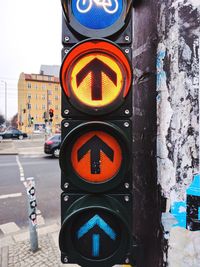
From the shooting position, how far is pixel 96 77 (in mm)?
1046

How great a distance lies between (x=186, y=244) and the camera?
108 centimetres

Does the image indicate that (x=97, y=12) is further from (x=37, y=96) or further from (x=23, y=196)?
(x=37, y=96)

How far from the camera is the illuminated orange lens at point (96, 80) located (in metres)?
1.04

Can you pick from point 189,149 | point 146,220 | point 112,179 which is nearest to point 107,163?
point 112,179

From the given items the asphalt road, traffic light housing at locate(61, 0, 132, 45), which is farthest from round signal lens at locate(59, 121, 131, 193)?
the asphalt road

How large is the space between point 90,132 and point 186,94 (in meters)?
0.44

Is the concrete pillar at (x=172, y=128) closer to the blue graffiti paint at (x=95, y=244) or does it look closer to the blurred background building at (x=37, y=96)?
the blue graffiti paint at (x=95, y=244)

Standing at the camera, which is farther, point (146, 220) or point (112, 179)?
point (146, 220)

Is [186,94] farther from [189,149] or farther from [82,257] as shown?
[82,257]

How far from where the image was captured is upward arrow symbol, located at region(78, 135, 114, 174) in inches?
41.9

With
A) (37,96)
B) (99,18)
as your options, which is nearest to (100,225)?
(99,18)

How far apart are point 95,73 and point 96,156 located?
1.16 ft

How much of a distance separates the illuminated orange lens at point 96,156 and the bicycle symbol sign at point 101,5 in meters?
0.54

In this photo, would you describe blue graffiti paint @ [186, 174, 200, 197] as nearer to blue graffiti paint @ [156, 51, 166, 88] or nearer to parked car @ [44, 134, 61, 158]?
blue graffiti paint @ [156, 51, 166, 88]
